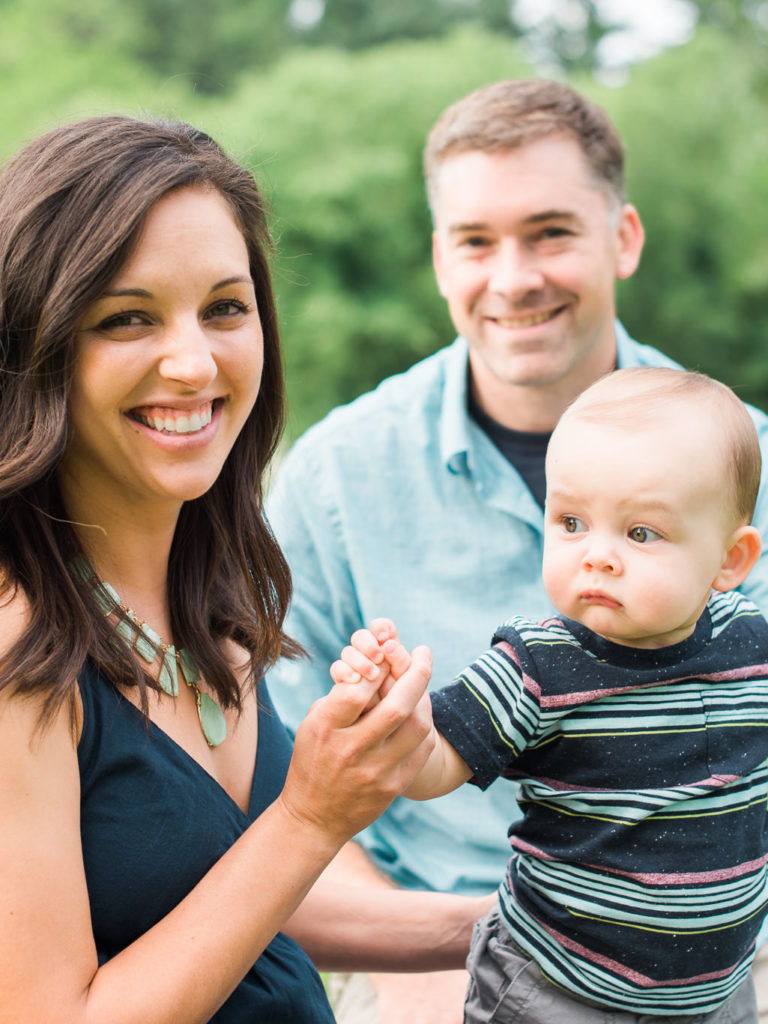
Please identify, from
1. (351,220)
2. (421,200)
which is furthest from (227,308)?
(421,200)

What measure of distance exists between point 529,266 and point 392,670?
191 centimetres

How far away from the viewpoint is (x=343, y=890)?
2.27 metres

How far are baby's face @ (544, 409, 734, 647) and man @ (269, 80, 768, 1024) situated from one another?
1.22m

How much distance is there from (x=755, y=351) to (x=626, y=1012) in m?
17.3

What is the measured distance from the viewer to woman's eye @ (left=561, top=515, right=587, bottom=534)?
1683mm

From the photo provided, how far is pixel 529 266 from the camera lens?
10.6 ft

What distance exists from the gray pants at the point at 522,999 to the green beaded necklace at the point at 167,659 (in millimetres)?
553

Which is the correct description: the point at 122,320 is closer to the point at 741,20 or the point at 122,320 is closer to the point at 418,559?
the point at 418,559

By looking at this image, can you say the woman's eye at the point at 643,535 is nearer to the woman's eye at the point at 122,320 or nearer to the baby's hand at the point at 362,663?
the baby's hand at the point at 362,663

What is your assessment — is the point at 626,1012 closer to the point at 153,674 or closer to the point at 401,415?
the point at 153,674

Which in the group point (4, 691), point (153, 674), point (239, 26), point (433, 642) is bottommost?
point (433, 642)

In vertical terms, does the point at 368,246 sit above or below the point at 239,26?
below

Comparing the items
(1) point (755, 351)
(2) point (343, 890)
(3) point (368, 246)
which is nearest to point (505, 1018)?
(2) point (343, 890)

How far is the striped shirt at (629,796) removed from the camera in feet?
5.47
